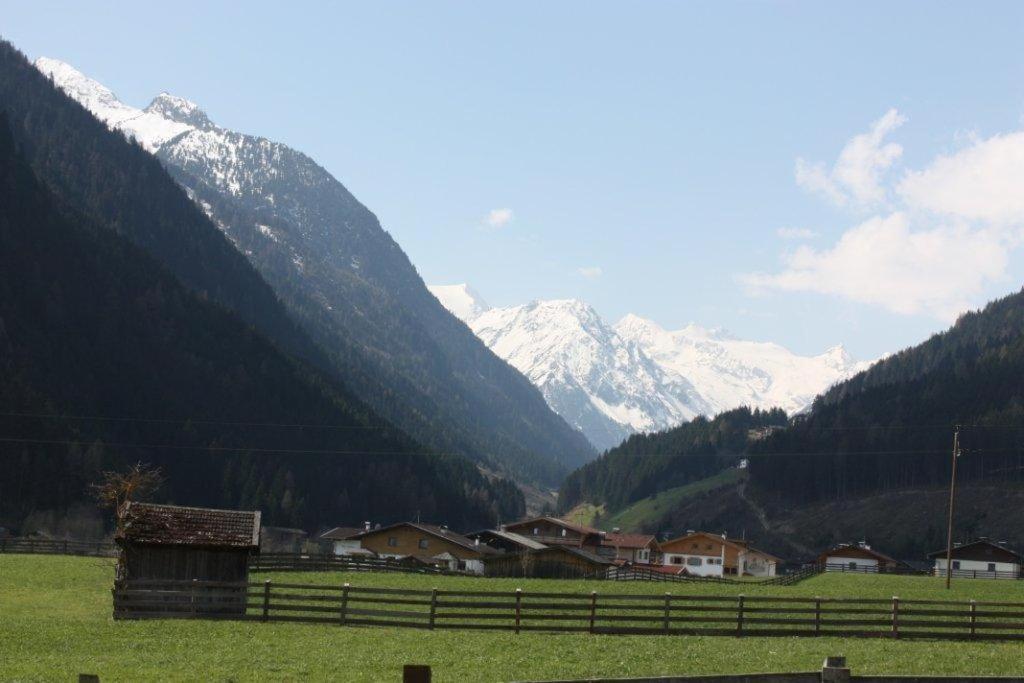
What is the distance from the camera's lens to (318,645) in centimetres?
3372

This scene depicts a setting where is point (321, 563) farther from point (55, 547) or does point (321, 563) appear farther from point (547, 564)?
point (547, 564)

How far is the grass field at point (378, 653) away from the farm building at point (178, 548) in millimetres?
2469

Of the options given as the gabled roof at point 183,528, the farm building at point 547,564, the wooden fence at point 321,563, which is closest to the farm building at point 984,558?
the farm building at point 547,564

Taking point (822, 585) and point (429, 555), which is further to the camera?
point (429, 555)

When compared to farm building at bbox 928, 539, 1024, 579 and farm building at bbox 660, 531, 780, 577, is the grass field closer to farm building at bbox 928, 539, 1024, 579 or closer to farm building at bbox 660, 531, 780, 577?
farm building at bbox 928, 539, 1024, 579

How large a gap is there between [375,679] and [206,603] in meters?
16.7

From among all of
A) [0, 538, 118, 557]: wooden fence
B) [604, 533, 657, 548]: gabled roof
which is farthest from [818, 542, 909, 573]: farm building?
[0, 538, 118, 557]: wooden fence

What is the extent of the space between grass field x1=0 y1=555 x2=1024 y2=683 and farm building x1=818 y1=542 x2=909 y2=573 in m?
109

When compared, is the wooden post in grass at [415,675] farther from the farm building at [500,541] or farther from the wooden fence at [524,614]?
the farm building at [500,541]

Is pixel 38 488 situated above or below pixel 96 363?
below

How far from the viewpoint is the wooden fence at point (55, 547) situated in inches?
3093

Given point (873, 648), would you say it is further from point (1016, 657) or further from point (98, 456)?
point (98, 456)

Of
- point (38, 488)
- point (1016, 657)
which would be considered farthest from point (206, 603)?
point (38, 488)

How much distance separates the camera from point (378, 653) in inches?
1259
